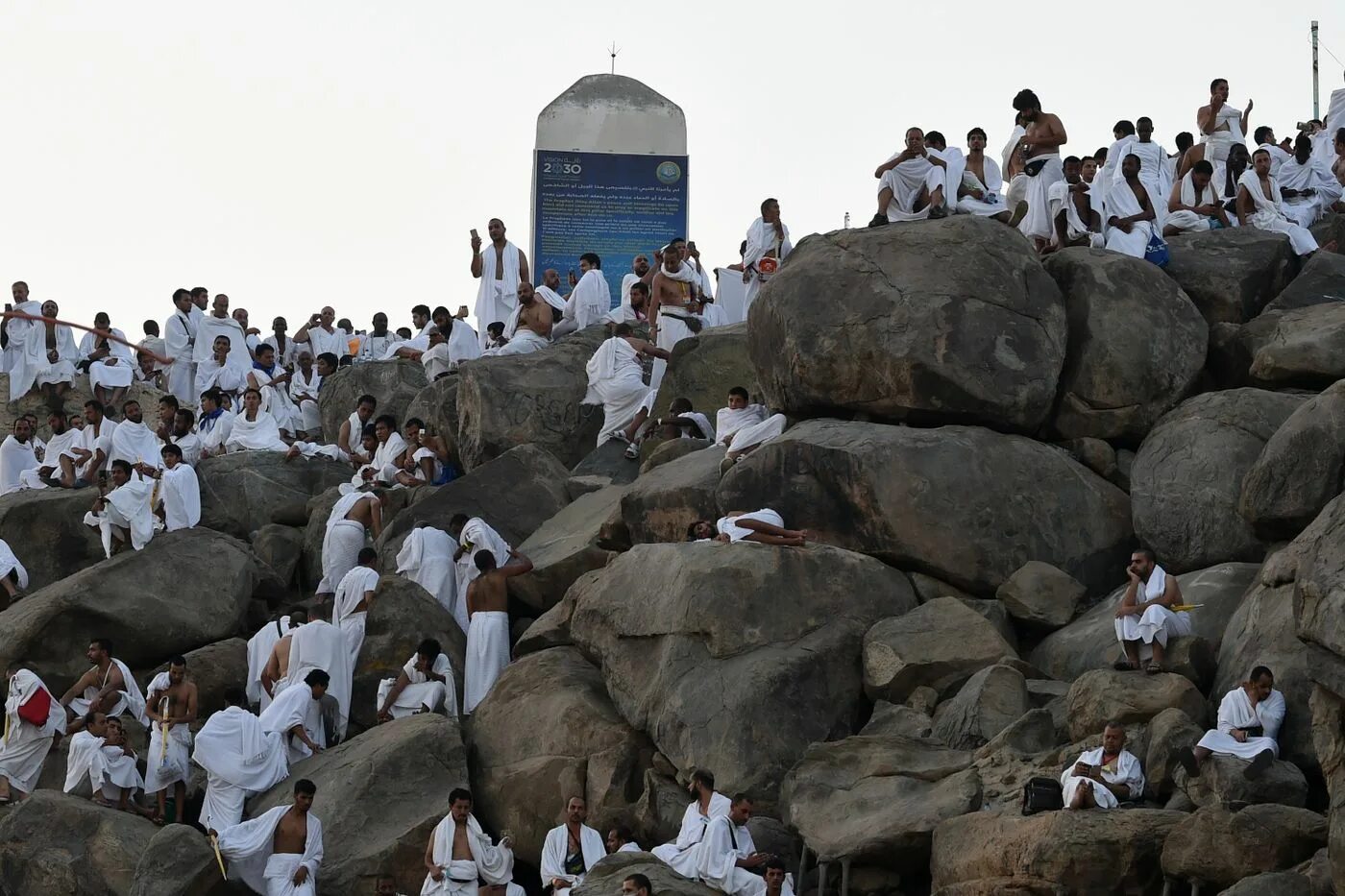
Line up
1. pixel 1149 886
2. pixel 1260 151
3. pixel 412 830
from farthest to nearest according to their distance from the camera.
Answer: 1. pixel 1260 151
2. pixel 412 830
3. pixel 1149 886

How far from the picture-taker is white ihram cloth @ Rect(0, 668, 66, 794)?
1975cm

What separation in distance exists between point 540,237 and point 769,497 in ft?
36.5

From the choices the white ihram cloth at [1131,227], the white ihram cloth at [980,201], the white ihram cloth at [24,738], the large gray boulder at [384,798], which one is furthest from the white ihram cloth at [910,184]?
the white ihram cloth at [24,738]

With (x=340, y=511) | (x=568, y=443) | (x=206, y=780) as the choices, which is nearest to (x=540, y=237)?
(x=568, y=443)

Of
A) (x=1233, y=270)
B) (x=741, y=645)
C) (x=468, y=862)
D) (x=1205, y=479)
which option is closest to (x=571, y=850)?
(x=468, y=862)

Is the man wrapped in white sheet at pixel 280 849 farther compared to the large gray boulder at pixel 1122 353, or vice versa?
the large gray boulder at pixel 1122 353

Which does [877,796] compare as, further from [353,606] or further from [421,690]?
[353,606]

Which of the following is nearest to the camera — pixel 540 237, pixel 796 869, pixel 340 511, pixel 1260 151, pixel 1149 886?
pixel 1149 886

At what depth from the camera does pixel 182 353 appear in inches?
1121

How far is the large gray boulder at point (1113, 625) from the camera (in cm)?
1661

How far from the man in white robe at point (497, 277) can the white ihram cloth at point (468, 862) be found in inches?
446

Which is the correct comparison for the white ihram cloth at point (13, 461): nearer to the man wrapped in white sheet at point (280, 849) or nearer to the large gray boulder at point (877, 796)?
the man wrapped in white sheet at point (280, 849)

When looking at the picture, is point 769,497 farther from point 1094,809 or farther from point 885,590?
point 1094,809

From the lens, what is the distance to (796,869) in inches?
628
